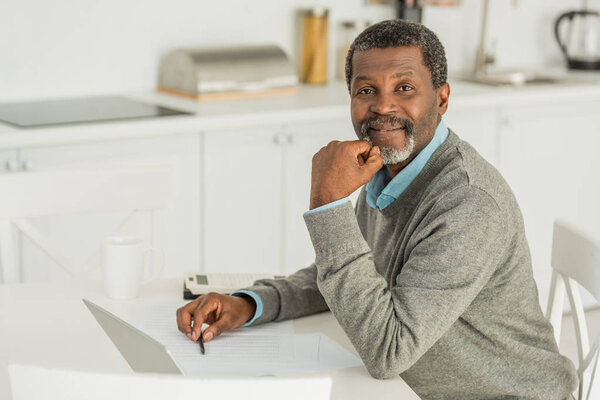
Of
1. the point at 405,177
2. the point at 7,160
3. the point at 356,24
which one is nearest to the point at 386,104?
the point at 405,177

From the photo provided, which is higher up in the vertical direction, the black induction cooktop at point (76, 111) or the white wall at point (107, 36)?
the white wall at point (107, 36)

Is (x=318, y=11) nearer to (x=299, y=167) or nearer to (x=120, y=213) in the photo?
(x=299, y=167)

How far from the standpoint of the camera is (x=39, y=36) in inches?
117

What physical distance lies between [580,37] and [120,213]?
2.33 meters

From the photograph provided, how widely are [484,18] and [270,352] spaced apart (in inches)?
104

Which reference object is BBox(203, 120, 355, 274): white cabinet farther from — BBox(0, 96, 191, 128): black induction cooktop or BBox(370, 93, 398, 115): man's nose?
BBox(370, 93, 398, 115): man's nose

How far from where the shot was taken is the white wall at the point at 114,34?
294cm

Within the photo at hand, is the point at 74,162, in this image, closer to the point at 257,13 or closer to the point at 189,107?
the point at 189,107

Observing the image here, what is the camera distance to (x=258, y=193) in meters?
2.89

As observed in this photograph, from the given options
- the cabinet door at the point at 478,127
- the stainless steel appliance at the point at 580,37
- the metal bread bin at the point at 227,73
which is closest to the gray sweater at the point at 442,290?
the metal bread bin at the point at 227,73

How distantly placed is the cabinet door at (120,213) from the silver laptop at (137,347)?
3.78 ft

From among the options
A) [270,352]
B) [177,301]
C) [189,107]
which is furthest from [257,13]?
[270,352]

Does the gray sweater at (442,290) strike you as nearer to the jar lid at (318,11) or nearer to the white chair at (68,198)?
the white chair at (68,198)

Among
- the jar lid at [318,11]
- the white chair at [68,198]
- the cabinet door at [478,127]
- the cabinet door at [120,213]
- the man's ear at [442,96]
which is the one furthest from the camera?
the jar lid at [318,11]
